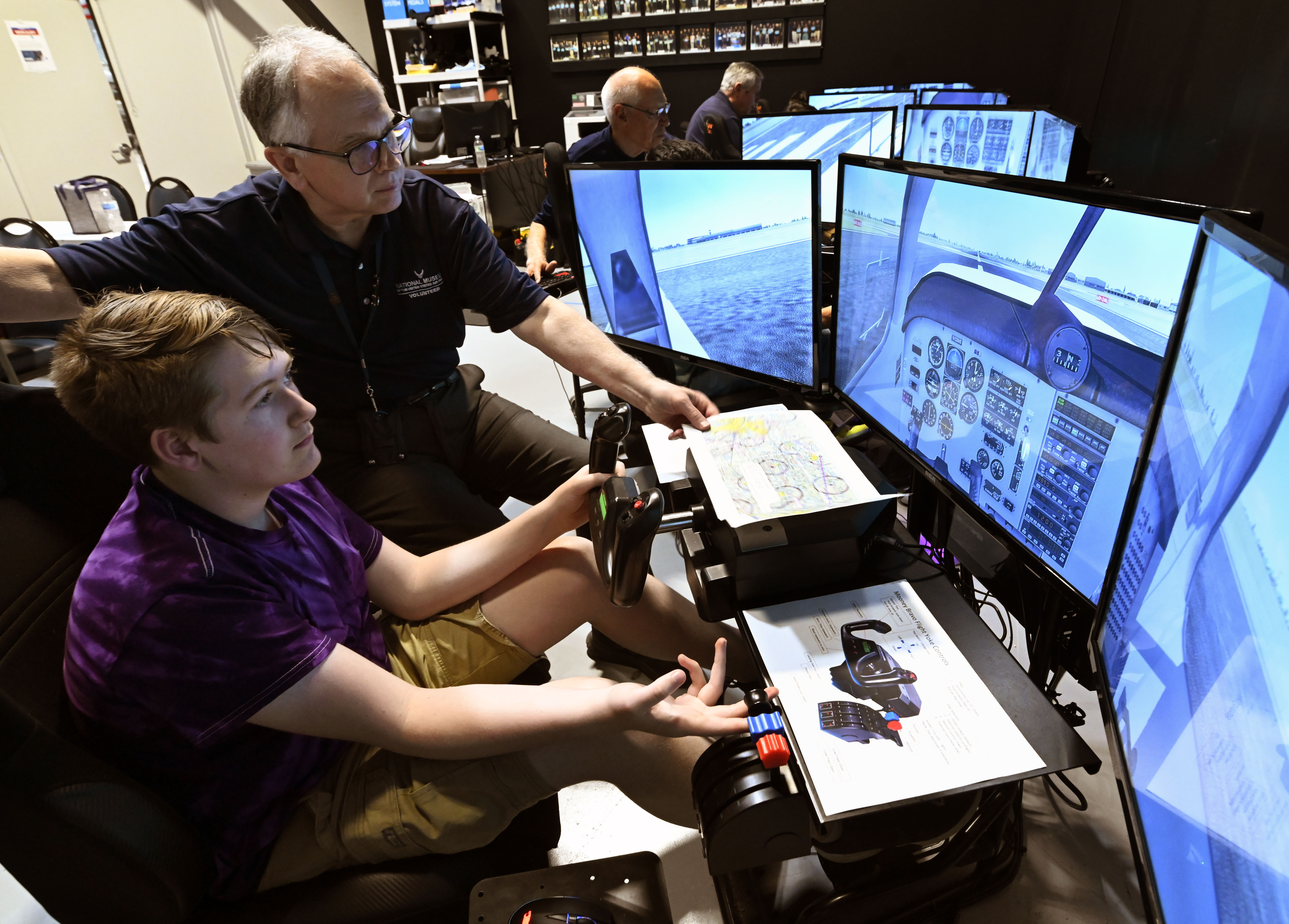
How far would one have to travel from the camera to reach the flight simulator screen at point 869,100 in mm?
3166

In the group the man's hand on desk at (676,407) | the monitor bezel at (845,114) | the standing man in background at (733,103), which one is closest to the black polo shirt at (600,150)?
the monitor bezel at (845,114)

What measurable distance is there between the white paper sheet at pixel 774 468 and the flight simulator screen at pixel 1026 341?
0.14m

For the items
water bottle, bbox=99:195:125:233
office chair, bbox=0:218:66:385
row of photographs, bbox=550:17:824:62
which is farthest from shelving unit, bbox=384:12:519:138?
office chair, bbox=0:218:66:385

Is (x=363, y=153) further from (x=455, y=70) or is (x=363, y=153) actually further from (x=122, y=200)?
(x=455, y=70)

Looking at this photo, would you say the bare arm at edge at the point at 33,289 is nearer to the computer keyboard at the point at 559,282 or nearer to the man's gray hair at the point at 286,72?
the man's gray hair at the point at 286,72

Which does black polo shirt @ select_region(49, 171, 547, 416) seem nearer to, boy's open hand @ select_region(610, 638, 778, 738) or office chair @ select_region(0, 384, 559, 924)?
office chair @ select_region(0, 384, 559, 924)

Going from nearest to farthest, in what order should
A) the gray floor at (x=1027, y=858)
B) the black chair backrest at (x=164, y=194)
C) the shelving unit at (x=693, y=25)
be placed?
1. the gray floor at (x=1027, y=858)
2. the black chair backrest at (x=164, y=194)
3. the shelving unit at (x=693, y=25)

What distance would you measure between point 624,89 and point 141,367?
259 cm

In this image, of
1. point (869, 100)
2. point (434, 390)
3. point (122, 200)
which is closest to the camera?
point (434, 390)

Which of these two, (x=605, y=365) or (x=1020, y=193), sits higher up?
(x=1020, y=193)

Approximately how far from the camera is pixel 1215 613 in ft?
1.38

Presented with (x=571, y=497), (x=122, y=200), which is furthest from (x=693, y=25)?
(x=571, y=497)

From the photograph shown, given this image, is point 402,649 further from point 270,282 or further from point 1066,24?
point 1066,24

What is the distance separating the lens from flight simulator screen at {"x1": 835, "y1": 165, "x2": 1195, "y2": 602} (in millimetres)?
662
